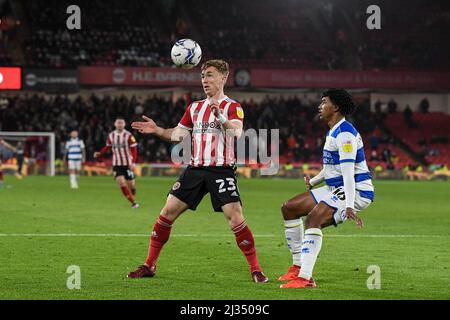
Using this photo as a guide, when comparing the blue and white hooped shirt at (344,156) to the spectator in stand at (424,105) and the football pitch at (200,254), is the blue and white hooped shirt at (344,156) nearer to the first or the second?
the football pitch at (200,254)

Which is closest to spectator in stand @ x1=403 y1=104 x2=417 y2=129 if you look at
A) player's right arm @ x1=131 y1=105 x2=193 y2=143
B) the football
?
the football

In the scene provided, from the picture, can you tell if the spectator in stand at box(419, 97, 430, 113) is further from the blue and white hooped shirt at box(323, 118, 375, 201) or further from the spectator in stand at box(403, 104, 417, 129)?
the blue and white hooped shirt at box(323, 118, 375, 201)

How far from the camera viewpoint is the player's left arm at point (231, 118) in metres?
8.95

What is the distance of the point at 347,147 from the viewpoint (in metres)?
8.82

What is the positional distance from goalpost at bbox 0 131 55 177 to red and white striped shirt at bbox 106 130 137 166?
17.5m

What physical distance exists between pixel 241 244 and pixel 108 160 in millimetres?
34287

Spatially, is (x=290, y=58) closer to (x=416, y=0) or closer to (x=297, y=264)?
(x=416, y=0)

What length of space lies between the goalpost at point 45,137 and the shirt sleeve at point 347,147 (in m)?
31.4

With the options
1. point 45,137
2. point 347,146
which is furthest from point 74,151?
point 347,146

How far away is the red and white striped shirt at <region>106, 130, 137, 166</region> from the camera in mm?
21719

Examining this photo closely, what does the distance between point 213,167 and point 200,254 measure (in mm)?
2692

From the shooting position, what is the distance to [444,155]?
154 ft

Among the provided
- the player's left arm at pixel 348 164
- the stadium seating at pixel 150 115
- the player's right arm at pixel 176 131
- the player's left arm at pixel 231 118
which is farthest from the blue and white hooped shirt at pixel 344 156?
the stadium seating at pixel 150 115
